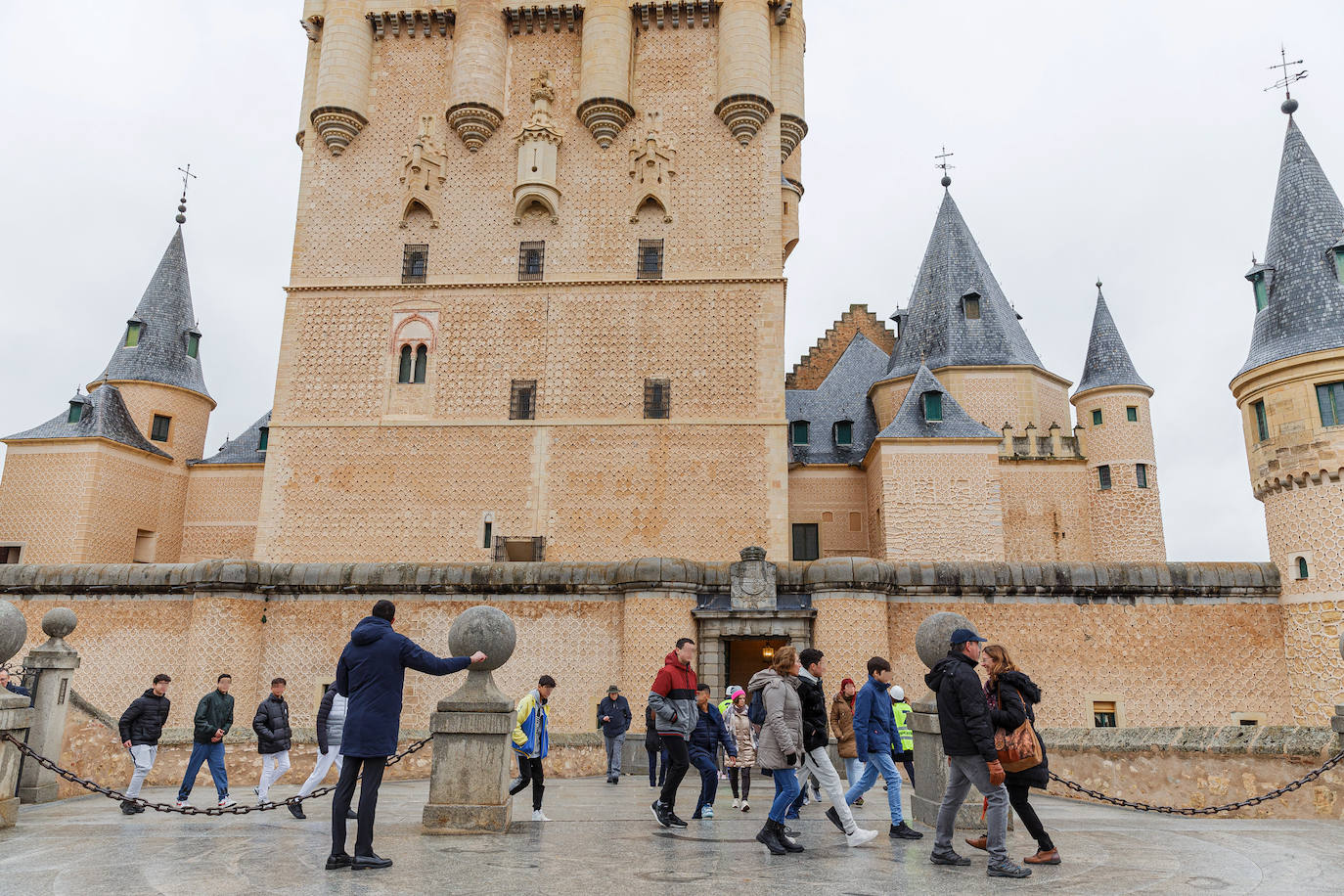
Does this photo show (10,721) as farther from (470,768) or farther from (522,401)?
(522,401)

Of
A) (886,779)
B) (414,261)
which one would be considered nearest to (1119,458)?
(414,261)

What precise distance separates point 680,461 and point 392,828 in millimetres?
16041

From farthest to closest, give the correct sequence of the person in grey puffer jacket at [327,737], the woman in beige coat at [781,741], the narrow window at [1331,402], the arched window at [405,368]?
the arched window at [405,368], the narrow window at [1331,402], the person in grey puffer jacket at [327,737], the woman in beige coat at [781,741]

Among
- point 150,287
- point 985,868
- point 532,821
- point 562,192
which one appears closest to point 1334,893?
point 985,868

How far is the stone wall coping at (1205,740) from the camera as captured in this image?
33.8 feet

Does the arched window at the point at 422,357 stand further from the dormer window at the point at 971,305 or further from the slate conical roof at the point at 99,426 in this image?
the dormer window at the point at 971,305

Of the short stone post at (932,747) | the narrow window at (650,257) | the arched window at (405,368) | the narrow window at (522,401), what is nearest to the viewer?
the short stone post at (932,747)

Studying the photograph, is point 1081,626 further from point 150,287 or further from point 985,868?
point 150,287

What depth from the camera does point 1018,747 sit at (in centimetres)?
568

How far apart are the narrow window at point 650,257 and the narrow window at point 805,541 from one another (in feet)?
31.3

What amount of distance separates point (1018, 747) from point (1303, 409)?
13675 mm

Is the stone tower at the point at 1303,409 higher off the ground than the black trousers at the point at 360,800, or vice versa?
the stone tower at the point at 1303,409

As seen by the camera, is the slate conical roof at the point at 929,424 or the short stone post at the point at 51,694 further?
the slate conical roof at the point at 929,424

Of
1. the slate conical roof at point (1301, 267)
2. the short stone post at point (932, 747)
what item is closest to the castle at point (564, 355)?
the slate conical roof at point (1301, 267)
